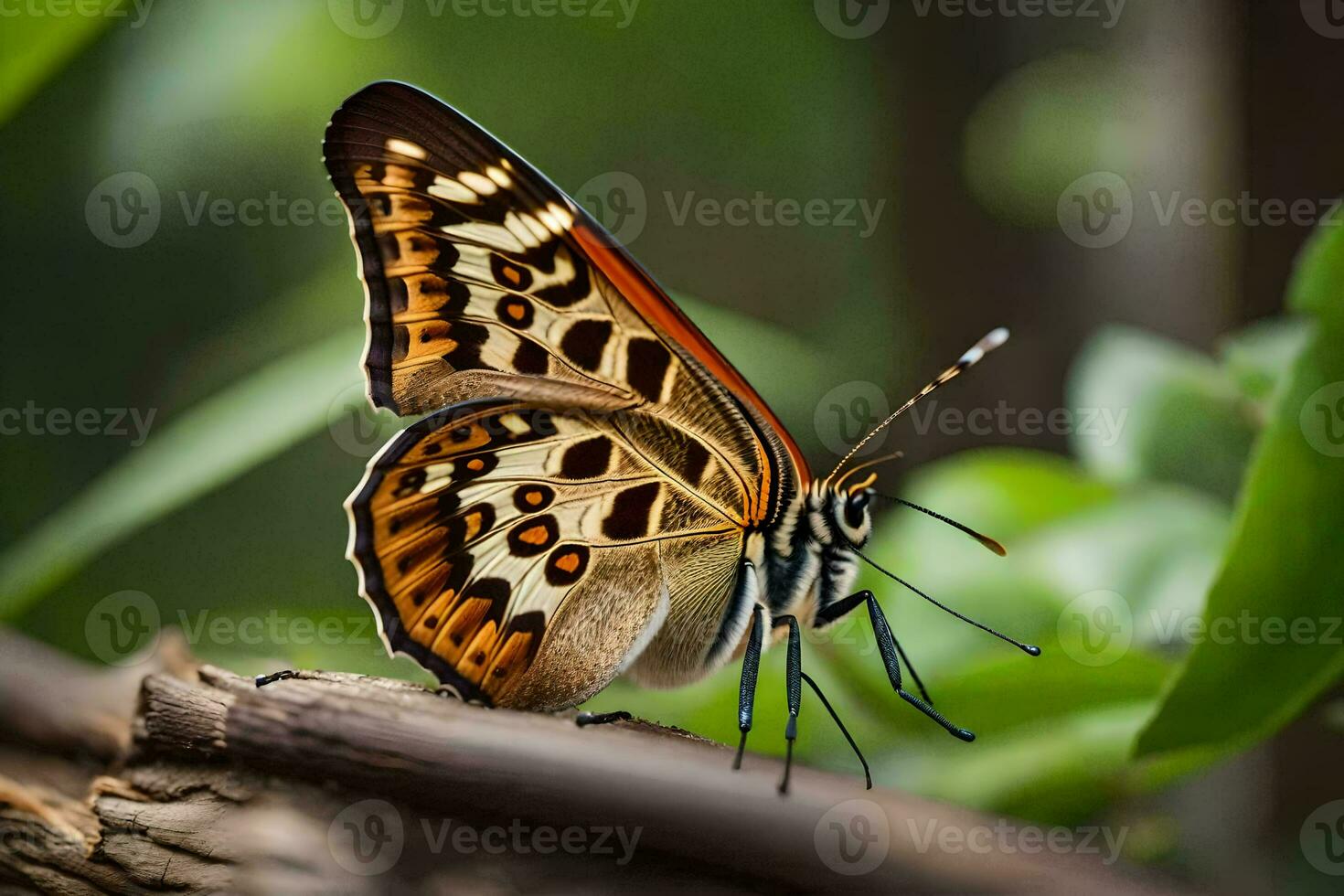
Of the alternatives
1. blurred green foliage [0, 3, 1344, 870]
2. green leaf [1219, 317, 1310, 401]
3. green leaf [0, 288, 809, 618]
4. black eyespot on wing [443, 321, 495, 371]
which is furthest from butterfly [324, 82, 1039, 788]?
green leaf [1219, 317, 1310, 401]

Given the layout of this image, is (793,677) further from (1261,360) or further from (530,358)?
(1261,360)

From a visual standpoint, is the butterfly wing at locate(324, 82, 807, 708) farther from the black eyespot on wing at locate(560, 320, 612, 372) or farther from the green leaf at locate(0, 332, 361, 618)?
the green leaf at locate(0, 332, 361, 618)

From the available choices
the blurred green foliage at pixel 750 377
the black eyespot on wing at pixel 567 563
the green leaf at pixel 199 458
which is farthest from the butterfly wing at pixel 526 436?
the green leaf at pixel 199 458

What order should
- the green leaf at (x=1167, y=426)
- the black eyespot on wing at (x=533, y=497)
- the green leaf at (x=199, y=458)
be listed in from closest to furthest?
1. the black eyespot on wing at (x=533, y=497)
2. the green leaf at (x=199, y=458)
3. the green leaf at (x=1167, y=426)

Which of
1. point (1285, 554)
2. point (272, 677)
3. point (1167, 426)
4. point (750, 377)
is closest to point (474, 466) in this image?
point (272, 677)

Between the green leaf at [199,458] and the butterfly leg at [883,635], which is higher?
the green leaf at [199,458]

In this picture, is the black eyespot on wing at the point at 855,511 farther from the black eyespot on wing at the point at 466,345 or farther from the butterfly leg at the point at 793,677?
the black eyespot on wing at the point at 466,345

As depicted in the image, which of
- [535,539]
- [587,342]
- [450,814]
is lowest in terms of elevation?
[450,814]
